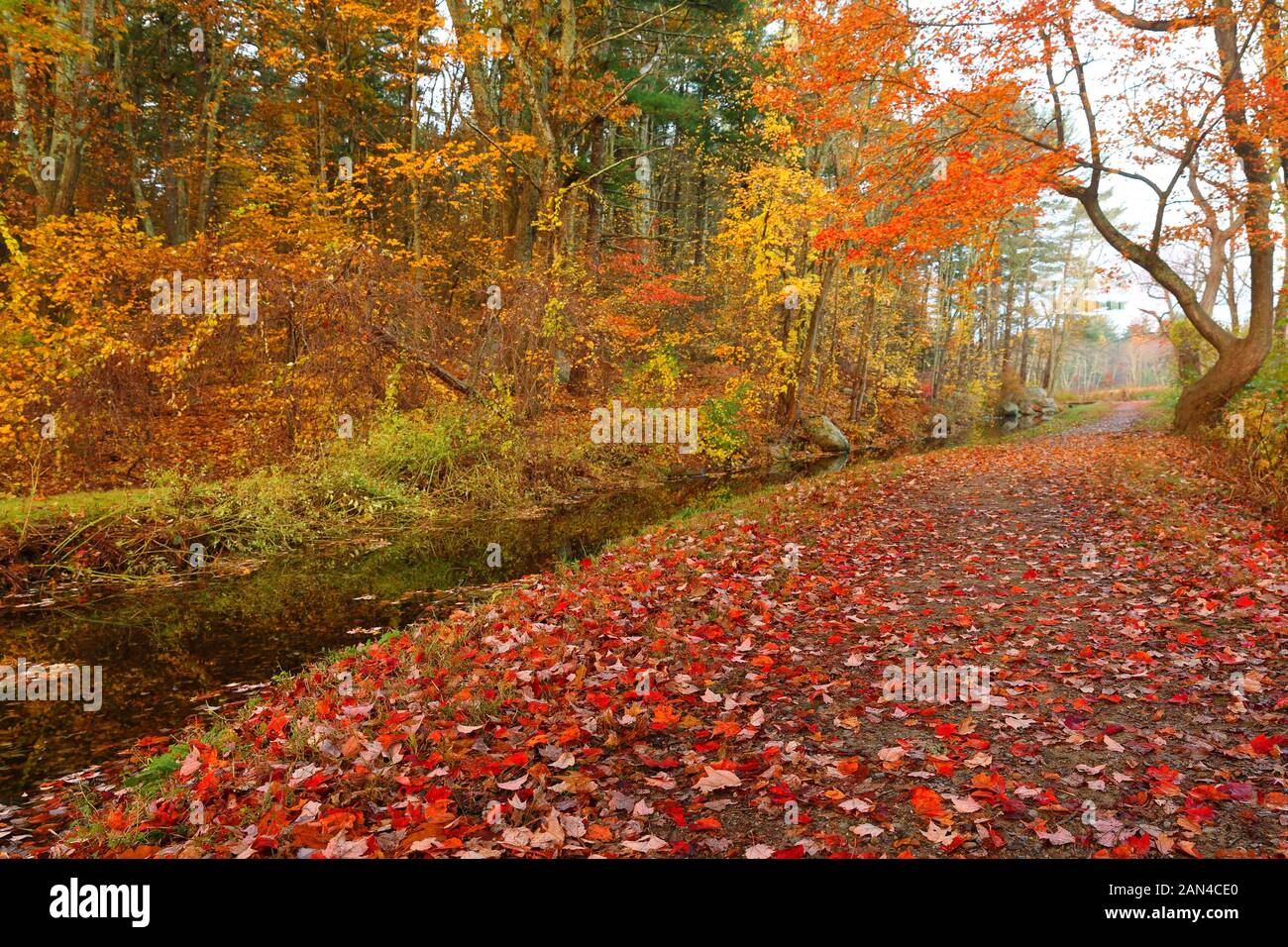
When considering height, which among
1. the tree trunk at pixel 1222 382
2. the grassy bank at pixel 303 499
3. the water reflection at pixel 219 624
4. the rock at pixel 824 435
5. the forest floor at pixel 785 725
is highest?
the tree trunk at pixel 1222 382

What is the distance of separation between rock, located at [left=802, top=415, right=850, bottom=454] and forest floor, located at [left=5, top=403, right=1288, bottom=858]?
16.4 meters

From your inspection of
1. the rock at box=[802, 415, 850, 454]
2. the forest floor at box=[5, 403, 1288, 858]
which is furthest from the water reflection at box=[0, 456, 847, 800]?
the rock at box=[802, 415, 850, 454]

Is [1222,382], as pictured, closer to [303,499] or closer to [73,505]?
[303,499]

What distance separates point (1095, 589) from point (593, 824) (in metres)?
6.08

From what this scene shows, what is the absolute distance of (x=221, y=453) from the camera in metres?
13.9

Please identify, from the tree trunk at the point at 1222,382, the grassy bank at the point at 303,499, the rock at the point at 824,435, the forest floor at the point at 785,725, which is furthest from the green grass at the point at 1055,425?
the forest floor at the point at 785,725

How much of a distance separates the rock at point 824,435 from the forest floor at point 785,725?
16356 mm

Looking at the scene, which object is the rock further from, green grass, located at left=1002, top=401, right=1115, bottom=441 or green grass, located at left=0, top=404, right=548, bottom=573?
green grass, located at left=0, top=404, right=548, bottom=573

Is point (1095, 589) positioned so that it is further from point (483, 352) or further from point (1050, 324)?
point (1050, 324)

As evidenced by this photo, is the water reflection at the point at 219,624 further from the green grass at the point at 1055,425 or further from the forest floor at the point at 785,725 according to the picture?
the green grass at the point at 1055,425

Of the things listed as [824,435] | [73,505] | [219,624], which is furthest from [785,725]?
[824,435]

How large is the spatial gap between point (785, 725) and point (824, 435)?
21247 mm

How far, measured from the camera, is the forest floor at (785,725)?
3357 millimetres

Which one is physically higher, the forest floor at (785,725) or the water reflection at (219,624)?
the forest floor at (785,725)
